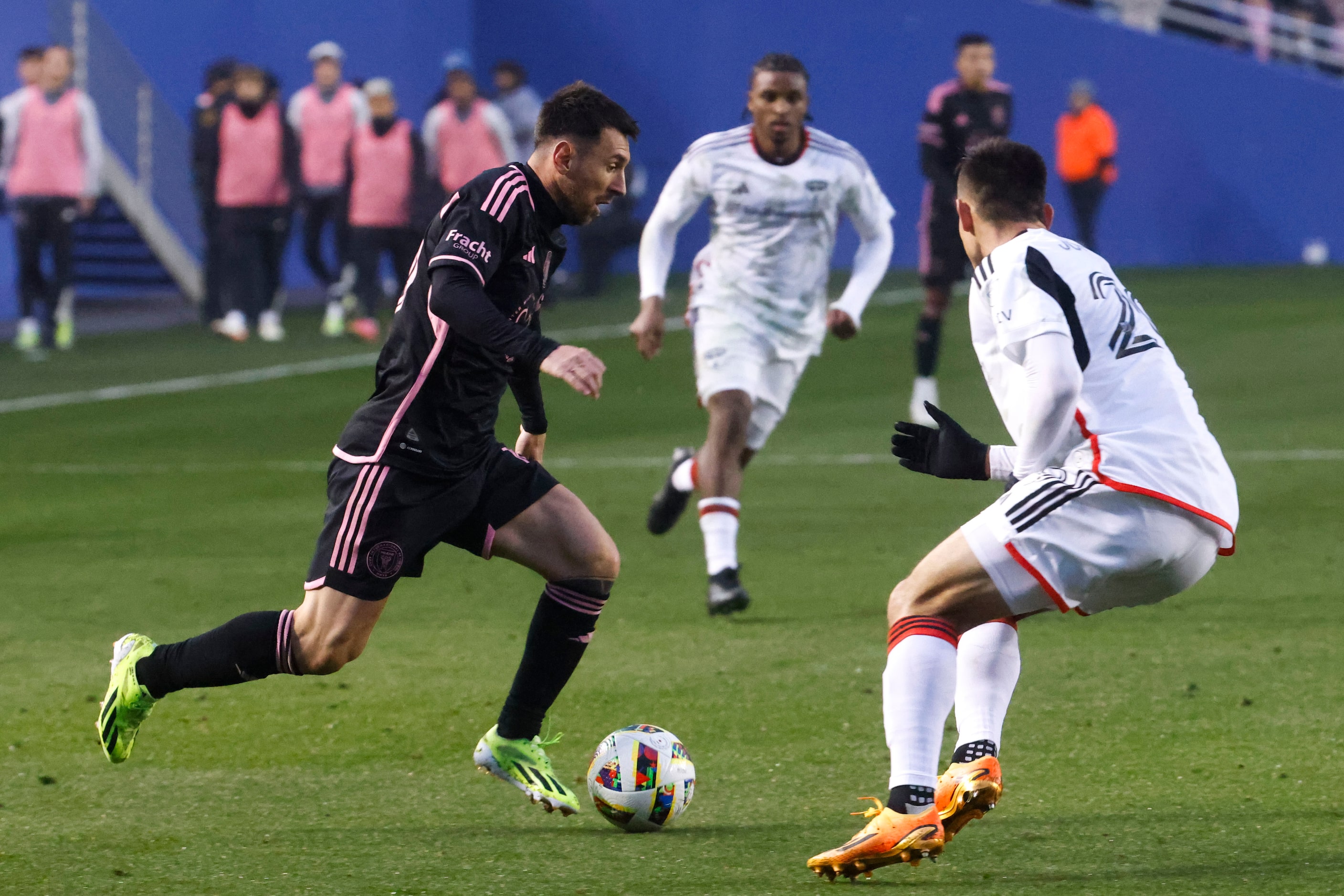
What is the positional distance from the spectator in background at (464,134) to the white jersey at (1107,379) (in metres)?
15.7

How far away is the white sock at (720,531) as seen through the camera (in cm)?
811

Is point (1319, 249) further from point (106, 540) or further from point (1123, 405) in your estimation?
point (1123, 405)

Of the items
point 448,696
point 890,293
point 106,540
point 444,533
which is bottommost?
point 890,293

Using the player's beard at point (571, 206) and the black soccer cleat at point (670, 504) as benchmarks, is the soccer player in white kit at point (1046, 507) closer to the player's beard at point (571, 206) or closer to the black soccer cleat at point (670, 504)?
the player's beard at point (571, 206)

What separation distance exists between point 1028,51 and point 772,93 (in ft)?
65.5

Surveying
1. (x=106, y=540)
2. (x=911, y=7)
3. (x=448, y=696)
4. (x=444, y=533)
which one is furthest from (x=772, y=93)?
(x=911, y=7)

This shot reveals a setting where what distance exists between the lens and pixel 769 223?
27.9 ft

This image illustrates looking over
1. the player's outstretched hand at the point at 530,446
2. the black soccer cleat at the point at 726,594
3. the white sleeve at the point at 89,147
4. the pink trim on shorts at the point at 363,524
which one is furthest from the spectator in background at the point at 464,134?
the pink trim on shorts at the point at 363,524

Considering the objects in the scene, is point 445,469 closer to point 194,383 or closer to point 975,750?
point 975,750

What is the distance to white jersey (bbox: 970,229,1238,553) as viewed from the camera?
461cm

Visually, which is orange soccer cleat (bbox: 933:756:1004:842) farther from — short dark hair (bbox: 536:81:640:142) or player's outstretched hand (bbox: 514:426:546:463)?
short dark hair (bbox: 536:81:640:142)

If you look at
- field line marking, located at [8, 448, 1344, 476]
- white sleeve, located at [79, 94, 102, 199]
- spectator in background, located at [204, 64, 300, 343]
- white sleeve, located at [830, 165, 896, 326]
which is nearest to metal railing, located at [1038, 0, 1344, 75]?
spectator in background, located at [204, 64, 300, 343]

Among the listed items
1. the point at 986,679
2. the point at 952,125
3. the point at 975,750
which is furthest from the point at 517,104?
the point at 975,750

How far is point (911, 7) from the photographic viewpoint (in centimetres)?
2734
